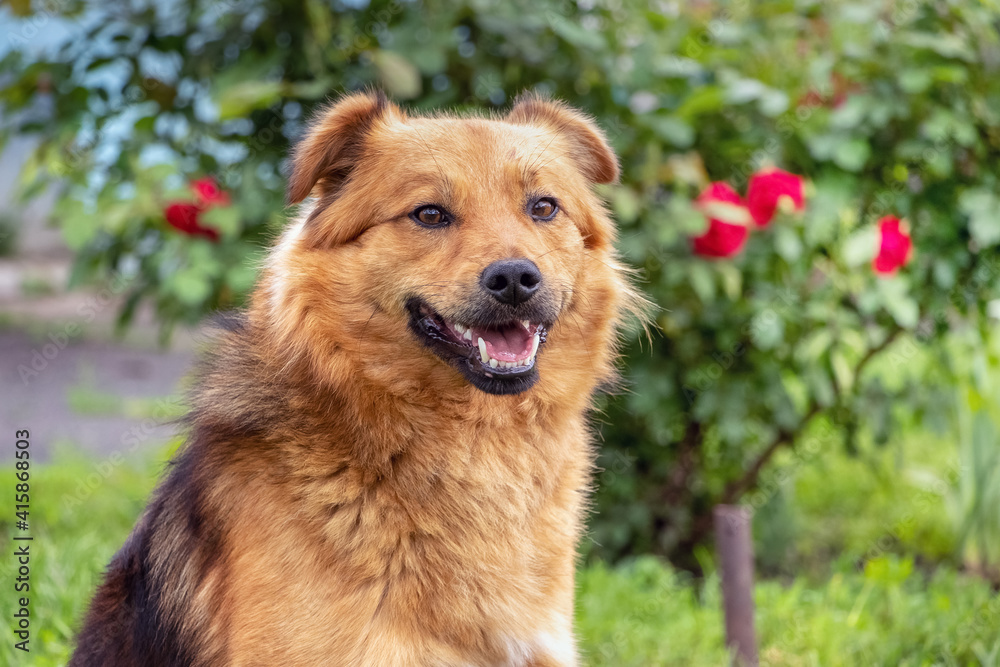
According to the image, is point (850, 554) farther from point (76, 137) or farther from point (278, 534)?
point (76, 137)

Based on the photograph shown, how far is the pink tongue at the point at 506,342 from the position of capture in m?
2.53

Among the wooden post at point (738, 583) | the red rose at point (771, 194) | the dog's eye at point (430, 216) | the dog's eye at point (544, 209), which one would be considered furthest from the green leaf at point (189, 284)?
the red rose at point (771, 194)

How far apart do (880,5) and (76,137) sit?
154 inches

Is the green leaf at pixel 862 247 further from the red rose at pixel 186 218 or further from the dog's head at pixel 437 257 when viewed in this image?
the red rose at pixel 186 218

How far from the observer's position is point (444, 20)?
4.00m

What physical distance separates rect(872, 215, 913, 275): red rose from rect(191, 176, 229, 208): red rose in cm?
285

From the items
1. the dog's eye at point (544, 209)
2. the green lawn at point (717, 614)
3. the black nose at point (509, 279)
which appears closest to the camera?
the black nose at point (509, 279)

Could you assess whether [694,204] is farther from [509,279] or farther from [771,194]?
[509,279]

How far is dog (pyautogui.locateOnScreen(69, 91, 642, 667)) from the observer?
2.29 meters

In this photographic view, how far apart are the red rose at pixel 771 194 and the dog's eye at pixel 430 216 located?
1.87 m

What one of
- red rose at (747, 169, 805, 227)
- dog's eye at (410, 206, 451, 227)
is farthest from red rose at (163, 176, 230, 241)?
red rose at (747, 169, 805, 227)

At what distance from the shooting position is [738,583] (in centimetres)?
339

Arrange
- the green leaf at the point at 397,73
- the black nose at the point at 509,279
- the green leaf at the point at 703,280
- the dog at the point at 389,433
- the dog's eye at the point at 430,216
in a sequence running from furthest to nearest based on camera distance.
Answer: the green leaf at the point at 703,280
the green leaf at the point at 397,73
the dog's eye at the point at 430,216
the black nose at the point at 509,279
the dog at the point at 389,433

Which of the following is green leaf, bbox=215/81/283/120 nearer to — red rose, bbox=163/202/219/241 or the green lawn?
red rose, bbox=163/202/219/241
